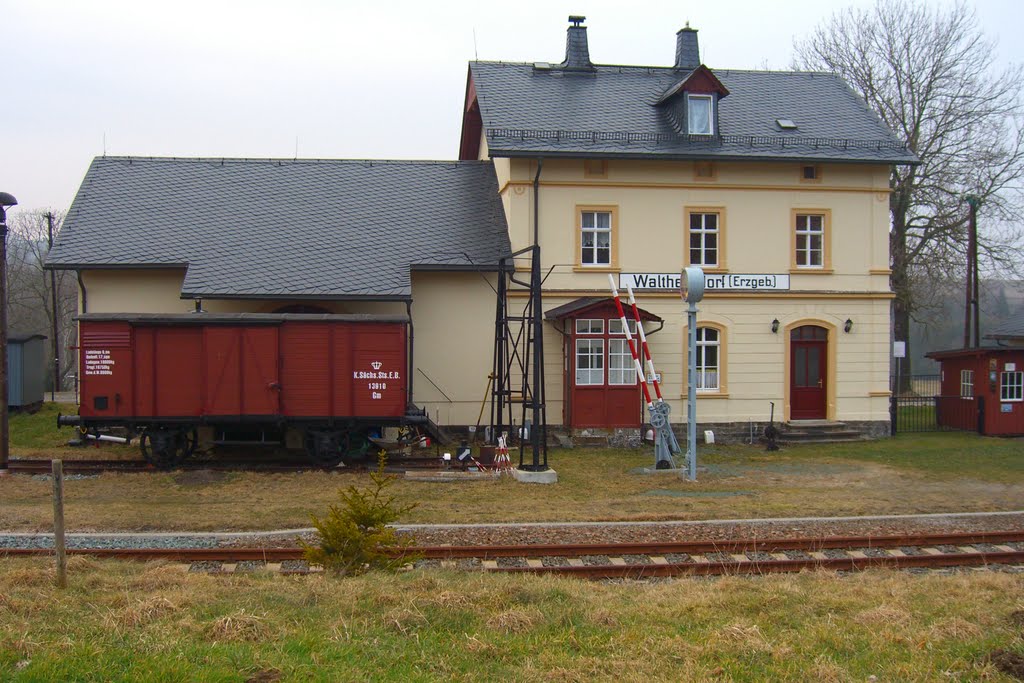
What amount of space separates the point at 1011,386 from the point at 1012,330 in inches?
285

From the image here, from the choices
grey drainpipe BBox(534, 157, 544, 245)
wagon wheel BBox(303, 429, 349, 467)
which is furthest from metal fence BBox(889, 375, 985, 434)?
wagon wheel BBox(303, 429, 349, 467)

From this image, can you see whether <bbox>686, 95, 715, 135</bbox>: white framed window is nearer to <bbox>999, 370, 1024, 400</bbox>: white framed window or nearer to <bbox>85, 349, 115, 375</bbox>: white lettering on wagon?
<bbox>999, 370, 1024, 400</bbox>: white framed window

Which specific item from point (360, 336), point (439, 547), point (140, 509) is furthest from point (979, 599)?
point (360, 336)

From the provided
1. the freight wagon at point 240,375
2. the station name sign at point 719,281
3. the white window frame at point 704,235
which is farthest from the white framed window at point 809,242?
the freight wagon at point 240,375

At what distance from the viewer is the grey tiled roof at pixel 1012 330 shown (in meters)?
29.8

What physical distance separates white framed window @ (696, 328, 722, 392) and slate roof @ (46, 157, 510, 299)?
18.4 feet

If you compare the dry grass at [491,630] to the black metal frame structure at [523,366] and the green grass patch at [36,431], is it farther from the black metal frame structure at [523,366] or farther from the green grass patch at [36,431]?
the green grass patch at [36,431]

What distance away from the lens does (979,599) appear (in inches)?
313

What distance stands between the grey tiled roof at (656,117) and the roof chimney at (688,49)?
71cm

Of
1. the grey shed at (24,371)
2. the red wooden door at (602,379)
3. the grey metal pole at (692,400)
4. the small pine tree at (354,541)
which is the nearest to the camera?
the small pine tree at (354,541)

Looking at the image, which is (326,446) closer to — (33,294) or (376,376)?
(376,376)

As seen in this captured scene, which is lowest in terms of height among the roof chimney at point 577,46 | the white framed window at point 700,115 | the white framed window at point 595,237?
the white framed window at point 595,237

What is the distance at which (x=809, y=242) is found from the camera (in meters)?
23.5

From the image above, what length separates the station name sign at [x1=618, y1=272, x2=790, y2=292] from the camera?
74.3 feet
